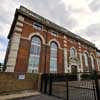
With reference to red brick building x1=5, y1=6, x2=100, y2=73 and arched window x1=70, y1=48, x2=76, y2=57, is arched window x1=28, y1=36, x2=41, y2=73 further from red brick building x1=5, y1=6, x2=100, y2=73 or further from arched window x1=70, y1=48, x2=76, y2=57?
arched window x1=70, y1=48, x2=76, y2=57

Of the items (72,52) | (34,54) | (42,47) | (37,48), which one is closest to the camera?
(34,54)

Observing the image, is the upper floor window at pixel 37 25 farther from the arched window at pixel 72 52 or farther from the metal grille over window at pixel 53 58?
the arched window at pixel 72 52

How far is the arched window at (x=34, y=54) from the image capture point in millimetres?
10934

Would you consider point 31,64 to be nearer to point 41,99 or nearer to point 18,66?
point 18,66

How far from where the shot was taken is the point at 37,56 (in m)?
11.9

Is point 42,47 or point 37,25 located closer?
point 42,47

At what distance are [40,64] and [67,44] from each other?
8.50 meters

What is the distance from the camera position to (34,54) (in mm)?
11656

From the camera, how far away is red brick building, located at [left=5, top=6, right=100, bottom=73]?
995 cm

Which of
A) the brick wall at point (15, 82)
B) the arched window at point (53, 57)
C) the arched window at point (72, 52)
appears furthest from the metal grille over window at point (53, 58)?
the brick wall at point (15, 82)

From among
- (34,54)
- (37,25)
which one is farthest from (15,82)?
(37,25)

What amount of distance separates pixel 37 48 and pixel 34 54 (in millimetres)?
1231

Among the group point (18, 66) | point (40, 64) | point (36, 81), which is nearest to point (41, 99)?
point (36, 81)

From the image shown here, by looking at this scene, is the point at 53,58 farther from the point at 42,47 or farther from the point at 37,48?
the point at 37,48
